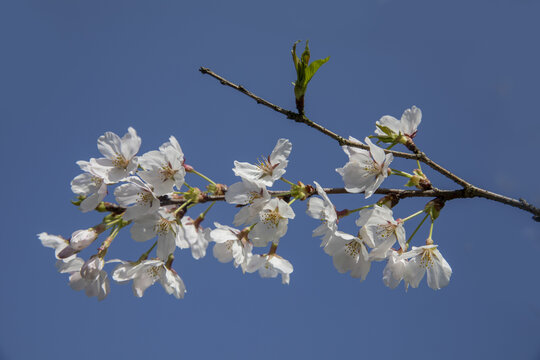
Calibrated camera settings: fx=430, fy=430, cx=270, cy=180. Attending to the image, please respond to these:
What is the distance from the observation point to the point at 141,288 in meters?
1.84

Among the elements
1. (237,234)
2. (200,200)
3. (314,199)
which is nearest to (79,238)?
(200,200)

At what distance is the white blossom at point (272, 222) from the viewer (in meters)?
1.59

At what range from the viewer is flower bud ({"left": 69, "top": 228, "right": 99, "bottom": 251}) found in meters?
1.71

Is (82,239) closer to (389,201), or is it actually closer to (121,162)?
(121,162)

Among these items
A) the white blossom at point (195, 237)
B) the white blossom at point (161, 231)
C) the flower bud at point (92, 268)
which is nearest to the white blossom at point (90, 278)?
the flower bud at point (92, 268)

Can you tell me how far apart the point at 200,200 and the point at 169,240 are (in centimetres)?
24

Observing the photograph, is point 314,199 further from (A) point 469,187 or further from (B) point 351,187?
(A) point 469,187

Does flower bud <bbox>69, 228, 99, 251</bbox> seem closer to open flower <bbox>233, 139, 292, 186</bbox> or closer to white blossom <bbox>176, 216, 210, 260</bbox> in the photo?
white blossom <bbox>176, 216, 210, 260</bbox>

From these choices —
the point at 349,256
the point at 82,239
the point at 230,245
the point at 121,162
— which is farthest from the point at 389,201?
the point at 82,239

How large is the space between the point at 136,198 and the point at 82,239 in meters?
0.30

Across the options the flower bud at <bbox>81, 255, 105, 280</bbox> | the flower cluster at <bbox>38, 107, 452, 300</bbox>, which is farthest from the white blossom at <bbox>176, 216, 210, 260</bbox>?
the flower bud at <bbox>81, 255, 105, 280</bbox>

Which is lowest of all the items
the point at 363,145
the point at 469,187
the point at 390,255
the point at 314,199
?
the point at 390,255

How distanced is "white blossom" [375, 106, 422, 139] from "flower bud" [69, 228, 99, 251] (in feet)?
4.09

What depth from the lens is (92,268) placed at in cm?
175
